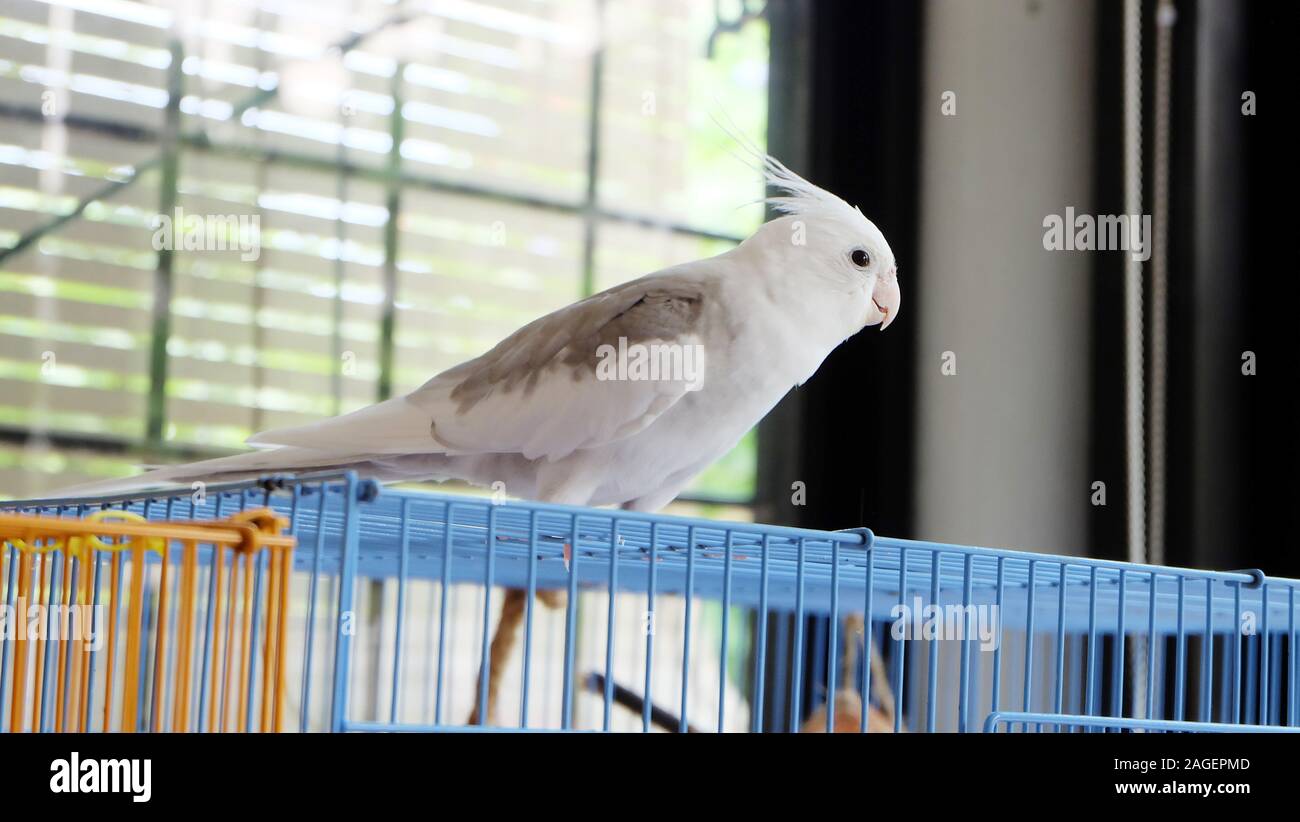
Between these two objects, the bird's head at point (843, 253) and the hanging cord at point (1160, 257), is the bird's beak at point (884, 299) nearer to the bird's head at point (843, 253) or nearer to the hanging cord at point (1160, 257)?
the bird's head at point (843, 253)

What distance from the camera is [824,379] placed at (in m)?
2.95

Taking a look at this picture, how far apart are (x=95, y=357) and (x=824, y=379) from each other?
146cm

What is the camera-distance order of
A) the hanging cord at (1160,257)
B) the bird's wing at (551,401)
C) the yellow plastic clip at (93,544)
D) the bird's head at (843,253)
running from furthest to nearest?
1. the hanging cord at (1160,257)
2. the bird's head at (843,253)
3. the bird's wing at (551,401)
4. the yellow plastic clip at (93,544)

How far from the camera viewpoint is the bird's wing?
1.27 m

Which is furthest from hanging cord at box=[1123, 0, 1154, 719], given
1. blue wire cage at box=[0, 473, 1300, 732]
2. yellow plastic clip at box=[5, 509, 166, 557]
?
yellow plastic clip at box=[5, 509, 166, 557]

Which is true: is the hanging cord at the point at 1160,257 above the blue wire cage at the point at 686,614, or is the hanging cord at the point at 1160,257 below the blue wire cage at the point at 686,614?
above

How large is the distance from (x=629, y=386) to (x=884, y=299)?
315 mm

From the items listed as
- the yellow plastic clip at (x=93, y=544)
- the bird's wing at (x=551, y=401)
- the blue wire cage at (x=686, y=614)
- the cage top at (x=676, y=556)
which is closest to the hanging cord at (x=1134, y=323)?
the blue wire cage at (x=686, y=614)

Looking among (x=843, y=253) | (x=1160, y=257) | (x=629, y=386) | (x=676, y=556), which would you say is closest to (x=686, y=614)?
(x=676, y=556)

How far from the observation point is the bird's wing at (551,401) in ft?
4.17

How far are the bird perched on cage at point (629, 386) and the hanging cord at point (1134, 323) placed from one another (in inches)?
53.2

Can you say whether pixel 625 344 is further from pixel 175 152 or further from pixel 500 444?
pixel 175 152

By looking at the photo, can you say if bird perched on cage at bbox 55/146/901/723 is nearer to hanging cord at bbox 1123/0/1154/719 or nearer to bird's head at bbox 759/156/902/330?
bird's head at bbox 759/156/902/330
